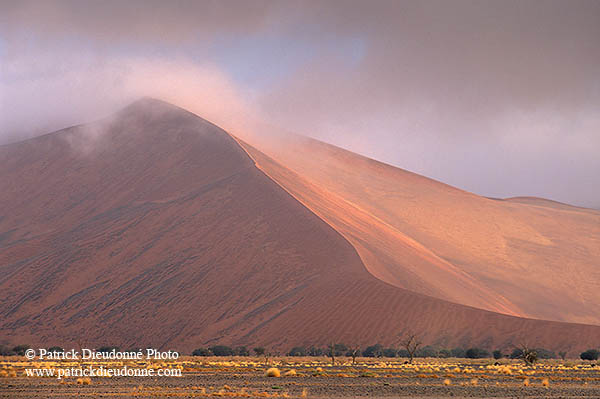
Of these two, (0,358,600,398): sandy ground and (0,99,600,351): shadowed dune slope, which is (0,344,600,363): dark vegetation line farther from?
(0,358,600,398): sandy ground

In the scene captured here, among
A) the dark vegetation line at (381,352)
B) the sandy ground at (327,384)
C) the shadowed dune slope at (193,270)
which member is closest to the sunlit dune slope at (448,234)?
the shadowed dune slope at (193,270)

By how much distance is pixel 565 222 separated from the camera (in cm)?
10919

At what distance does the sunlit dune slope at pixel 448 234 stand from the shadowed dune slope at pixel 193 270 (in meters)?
3.83

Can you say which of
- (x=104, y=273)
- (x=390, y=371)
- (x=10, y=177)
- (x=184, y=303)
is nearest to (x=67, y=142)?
(x=10, y=177)

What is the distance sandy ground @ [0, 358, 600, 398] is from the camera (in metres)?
21.1

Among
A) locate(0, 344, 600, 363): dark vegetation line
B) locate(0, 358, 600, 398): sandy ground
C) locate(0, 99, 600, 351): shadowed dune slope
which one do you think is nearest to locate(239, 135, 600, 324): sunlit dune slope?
locate(0, 99, 600, 351): shadowed dune slope

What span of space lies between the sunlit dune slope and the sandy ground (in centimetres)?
2699

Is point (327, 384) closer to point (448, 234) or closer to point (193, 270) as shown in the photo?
point (193, 270)

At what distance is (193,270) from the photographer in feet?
199

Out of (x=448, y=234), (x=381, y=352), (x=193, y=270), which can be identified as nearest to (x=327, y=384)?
(x=381, y=352)

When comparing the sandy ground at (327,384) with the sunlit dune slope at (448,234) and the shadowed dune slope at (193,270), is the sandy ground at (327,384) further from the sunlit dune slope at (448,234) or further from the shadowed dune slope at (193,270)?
the sunlit dune slope at (448,234)

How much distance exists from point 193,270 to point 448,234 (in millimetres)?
36957

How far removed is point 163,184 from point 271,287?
90.8 feet

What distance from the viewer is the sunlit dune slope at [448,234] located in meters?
65.2
